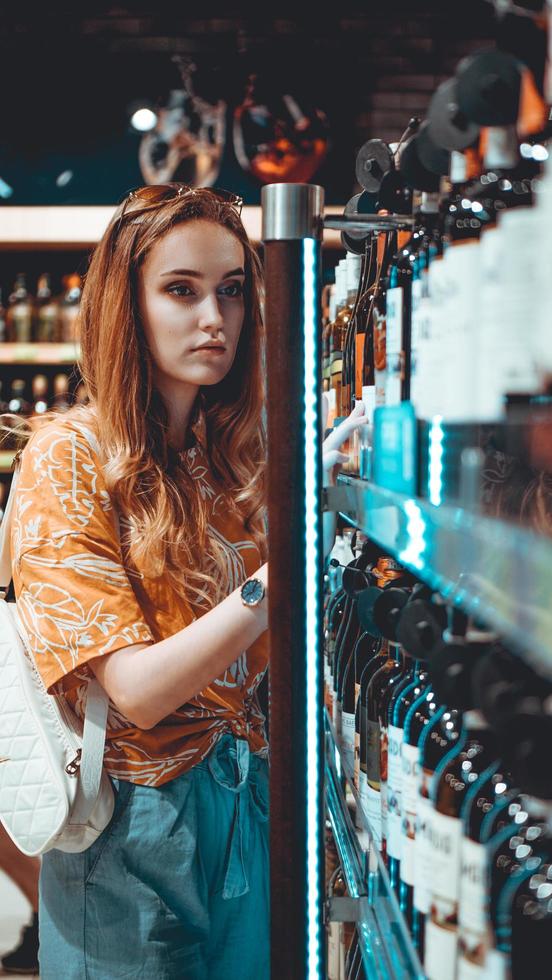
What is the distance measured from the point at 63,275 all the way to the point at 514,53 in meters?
4.30

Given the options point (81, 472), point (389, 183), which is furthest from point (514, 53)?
point (81, 472)

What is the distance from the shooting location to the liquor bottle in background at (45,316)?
463 cm

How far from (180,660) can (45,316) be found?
12.0ft

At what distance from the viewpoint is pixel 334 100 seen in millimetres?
4707

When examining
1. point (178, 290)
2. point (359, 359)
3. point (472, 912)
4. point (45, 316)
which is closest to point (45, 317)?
point (45, 316)

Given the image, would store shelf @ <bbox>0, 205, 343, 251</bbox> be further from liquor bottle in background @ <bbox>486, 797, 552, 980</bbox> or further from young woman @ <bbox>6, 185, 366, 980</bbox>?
liquor bottle in background @ <bbox>486, 797, 552, 980</bbox>

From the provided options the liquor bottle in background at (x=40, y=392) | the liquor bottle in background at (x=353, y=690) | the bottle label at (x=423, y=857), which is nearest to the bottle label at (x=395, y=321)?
the bottle label at (x=423, y=857)

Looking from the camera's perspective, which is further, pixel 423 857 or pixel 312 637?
pixel 312 637

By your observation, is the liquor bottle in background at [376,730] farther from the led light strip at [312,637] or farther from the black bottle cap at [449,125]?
the black bottle cap at [449,125]

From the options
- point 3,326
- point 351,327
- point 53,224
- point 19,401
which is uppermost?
point 53,224

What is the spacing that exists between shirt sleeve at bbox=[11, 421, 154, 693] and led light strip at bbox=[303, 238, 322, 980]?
1.31ft

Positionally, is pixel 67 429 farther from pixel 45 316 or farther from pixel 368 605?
pixel 45 316

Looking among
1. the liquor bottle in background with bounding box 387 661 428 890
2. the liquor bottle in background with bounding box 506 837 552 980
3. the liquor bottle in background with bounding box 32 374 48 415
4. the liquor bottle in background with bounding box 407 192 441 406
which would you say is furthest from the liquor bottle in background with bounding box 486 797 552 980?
the liquor bottle in background with bounding box 32 374 48 415

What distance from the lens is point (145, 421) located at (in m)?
1.53
